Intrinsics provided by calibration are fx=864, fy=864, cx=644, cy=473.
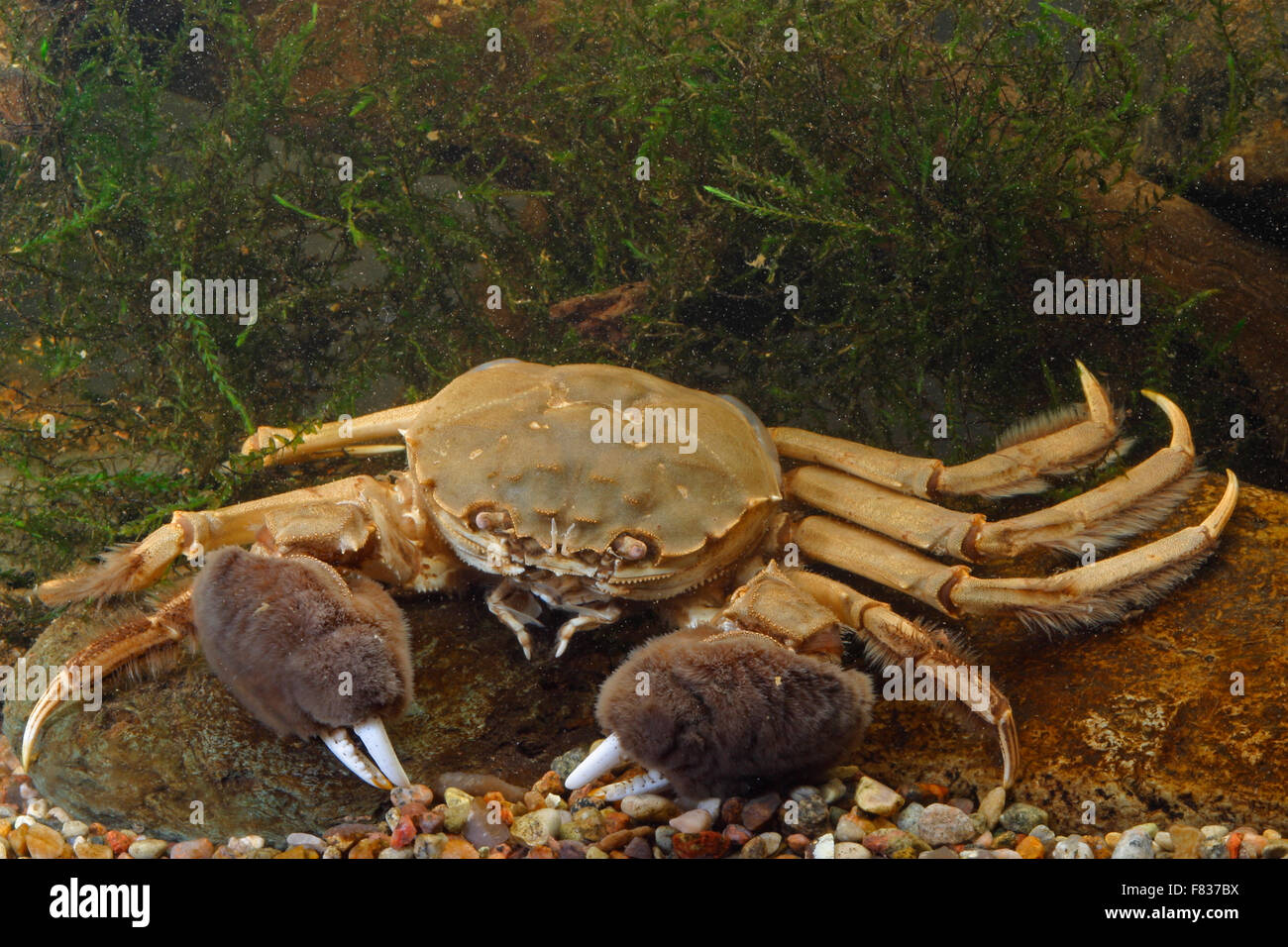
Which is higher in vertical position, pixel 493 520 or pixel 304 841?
pixel 493 520

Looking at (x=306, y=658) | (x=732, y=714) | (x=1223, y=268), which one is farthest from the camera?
(x=1223, y=268)

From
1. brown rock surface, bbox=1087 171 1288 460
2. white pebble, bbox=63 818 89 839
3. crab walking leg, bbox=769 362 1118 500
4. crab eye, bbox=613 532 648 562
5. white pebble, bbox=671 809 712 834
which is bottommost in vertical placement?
white pebble, bbox=63 818 89 839

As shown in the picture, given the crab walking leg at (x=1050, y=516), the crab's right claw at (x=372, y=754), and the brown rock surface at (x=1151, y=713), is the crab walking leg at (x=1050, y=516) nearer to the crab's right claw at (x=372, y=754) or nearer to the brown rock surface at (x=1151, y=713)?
the brown rock surface at (x=1151, y=713)

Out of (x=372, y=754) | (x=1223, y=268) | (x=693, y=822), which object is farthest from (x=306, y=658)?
(x=1223, y=268)

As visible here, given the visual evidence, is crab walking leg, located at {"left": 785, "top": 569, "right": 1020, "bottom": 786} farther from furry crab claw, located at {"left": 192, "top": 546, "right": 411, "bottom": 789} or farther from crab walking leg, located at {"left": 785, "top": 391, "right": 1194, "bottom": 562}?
furry crab claw, located at {"left": 192, "top": 546, "right": 411, "bottom": 789}

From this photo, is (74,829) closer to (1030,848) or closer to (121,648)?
(121,648)

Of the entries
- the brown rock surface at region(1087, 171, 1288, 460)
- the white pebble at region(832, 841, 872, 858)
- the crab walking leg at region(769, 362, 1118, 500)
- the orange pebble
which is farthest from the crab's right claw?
the brown rock surface at region(1087, 171, 1288, 460)

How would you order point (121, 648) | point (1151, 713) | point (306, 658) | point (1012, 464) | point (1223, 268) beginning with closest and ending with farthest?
point (306, 658), point (1151, 713), point (121, 648), point (1012, 464), point (1223, 268)
